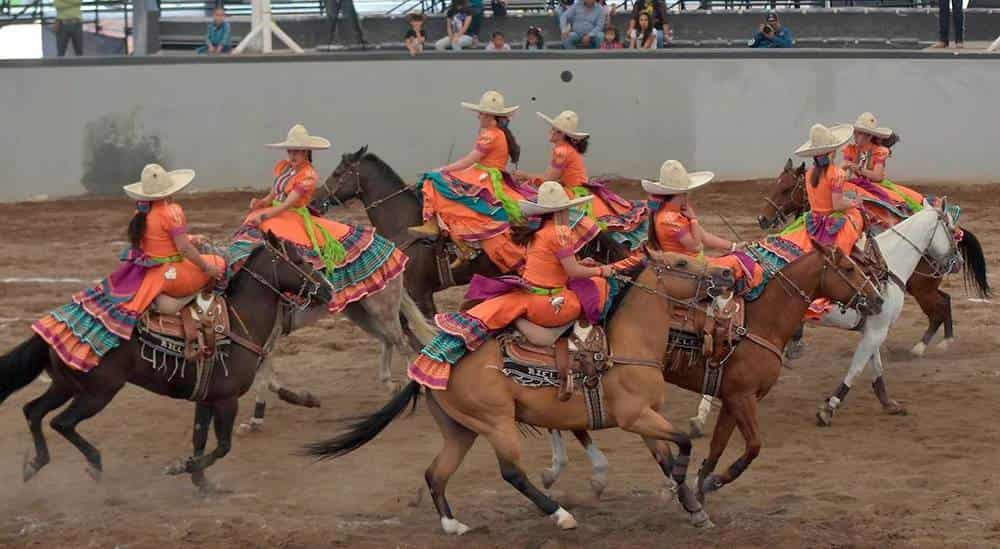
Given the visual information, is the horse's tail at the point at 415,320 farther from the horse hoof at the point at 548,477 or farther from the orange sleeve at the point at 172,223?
the orange sleeve at the point at 172,223

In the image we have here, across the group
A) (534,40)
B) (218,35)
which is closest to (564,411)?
(534,40)

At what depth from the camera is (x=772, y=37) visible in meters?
22.3

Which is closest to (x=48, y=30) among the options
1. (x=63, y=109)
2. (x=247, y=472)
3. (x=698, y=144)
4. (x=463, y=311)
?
(x=63, y=109)

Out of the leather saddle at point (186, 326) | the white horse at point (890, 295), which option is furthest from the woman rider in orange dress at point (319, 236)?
the white horse at point (890, 295)

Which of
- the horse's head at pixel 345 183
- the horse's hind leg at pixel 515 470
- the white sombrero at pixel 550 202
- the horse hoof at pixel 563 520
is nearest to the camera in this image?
the horse's hind leg at pixel 515 470

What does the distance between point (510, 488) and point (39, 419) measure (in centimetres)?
309

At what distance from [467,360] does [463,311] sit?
0.36m

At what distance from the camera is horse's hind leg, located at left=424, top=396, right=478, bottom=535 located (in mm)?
8773

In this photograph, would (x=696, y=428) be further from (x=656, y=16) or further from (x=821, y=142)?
(x=656, y=16)

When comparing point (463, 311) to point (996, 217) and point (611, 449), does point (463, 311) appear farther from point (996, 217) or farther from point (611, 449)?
point (996, 217)

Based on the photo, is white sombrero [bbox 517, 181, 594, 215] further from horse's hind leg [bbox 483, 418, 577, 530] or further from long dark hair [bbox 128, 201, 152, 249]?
long dark hair [bbox 128, 201, 152, 249]

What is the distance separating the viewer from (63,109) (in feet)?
69.7

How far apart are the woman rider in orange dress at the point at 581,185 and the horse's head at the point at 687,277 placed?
346cm

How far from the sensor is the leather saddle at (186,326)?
957 cm
